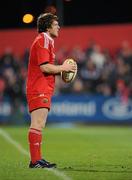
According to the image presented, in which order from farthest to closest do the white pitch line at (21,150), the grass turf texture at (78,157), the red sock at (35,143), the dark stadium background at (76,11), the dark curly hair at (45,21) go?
the dark stadium background at (76,11) → the dark curly hair at (45,21) → the red sock at (35,143) → the grass turf texture at (78,157) → the white pitch line at (21,150)

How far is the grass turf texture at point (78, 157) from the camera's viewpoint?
31.6 feet

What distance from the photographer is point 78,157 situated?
1258cm

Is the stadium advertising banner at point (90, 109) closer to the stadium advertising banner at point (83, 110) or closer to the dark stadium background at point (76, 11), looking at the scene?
the stadium advertising banner at point (83, 110)

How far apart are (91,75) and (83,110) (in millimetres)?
1568

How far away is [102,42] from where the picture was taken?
93.6ft

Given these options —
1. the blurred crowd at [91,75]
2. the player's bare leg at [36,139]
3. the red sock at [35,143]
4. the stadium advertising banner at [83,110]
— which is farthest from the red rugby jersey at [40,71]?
the blurred crowd at [91,75]

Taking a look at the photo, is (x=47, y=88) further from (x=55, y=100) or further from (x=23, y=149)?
(x=55, y=100)

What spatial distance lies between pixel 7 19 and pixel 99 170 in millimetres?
25568

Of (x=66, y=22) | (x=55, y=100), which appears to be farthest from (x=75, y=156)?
(x=66, y=22)

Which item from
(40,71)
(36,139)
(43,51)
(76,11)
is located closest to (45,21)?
(43,51)

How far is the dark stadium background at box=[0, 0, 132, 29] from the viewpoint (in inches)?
1328

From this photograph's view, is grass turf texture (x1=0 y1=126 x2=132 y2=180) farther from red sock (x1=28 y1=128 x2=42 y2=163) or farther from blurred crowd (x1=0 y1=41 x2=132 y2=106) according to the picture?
blurred crowd (x1=0 y1=41 x2=132 y2=106)

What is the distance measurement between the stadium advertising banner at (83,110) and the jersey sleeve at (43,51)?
15278mm

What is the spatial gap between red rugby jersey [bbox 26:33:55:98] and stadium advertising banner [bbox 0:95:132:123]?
49.8 ft
